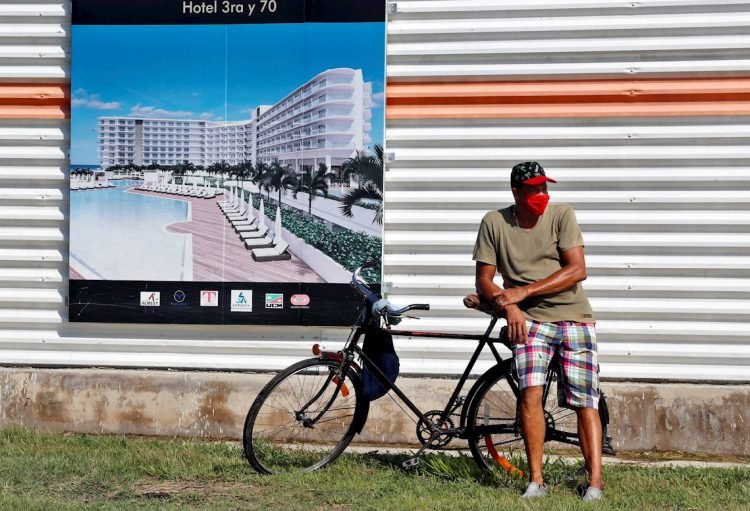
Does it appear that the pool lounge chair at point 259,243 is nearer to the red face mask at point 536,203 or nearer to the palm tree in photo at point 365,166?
the palm tree in photo at point 365,166

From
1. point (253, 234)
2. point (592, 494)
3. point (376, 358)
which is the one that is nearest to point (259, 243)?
point (253, 234)

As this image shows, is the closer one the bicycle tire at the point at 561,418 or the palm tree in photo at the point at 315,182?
the bicycle tire at the point at 561,418

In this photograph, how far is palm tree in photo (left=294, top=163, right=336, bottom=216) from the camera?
760cm

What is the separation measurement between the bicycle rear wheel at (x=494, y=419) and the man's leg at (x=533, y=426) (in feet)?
1.02

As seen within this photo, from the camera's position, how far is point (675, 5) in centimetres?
736

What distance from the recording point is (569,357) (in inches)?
227

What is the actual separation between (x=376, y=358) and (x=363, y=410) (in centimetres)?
36

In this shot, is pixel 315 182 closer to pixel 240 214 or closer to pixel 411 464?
pixel 240 214

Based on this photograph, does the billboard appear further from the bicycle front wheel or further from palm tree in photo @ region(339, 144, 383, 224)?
the bicycle front wheel

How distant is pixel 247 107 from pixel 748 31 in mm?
3926

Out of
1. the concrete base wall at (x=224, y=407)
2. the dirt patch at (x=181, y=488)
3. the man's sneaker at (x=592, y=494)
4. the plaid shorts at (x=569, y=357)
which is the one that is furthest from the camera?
the concrete base wall at (x=224, y=407)

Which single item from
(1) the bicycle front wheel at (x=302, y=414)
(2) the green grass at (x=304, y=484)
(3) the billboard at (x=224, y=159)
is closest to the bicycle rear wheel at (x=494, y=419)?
(2) the green grass at (x=304, y=484)

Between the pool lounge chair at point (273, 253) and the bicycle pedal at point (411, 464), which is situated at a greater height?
the pool lounge chair at point (273, 253)

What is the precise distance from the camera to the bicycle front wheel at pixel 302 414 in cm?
607
